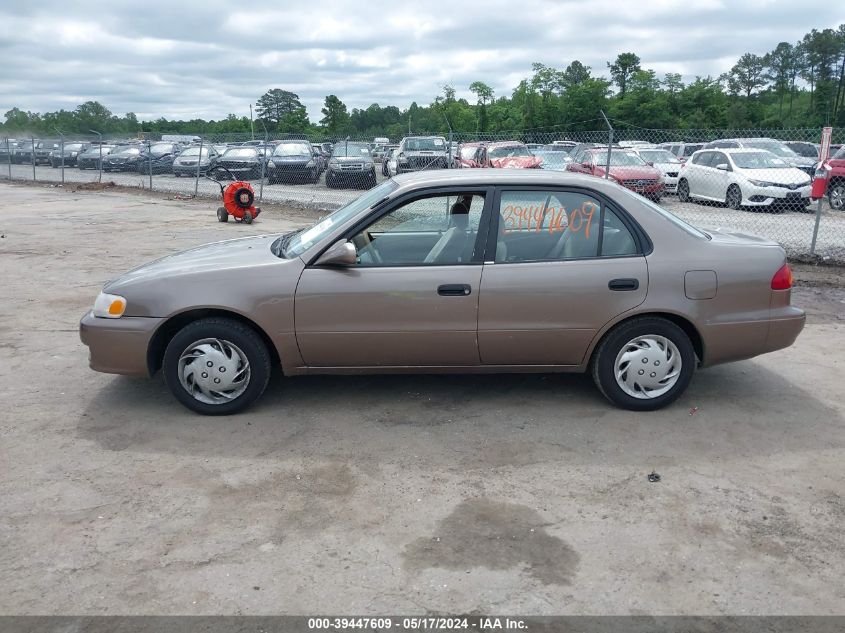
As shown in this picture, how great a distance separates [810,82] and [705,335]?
84.9 meters

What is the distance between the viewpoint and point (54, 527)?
3.65 metres

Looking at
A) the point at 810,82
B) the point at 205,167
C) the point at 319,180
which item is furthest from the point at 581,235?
the point at 810,82

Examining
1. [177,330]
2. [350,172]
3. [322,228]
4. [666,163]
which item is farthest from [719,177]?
[177,330]

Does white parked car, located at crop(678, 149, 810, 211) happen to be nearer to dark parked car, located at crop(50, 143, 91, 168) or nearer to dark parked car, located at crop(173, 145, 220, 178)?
dark parked car, located at crop(173, 145, 220, 178)

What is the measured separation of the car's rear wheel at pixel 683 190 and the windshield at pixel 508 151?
3.89 m

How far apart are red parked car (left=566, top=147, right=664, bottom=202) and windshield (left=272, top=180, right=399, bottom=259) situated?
1237 centimetres

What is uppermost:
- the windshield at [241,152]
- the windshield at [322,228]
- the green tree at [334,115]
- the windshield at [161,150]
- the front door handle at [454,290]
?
the green tree at [334,115]

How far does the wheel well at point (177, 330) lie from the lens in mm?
4891

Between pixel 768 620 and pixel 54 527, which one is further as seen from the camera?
pixel 54 527

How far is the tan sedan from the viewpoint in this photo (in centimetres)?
481

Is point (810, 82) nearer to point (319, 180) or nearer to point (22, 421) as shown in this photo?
point (319, 180)

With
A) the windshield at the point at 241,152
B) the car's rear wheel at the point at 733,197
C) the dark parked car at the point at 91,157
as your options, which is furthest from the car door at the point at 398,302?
the dark parked car at the point at 91,157

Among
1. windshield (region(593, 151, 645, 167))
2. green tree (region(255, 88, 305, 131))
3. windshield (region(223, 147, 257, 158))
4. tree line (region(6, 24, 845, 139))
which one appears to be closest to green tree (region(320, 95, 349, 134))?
tree line (region(6, 24, 845, 139))

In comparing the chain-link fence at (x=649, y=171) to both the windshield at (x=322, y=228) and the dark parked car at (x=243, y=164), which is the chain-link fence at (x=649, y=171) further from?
the windshield at (x=322, y=228)
